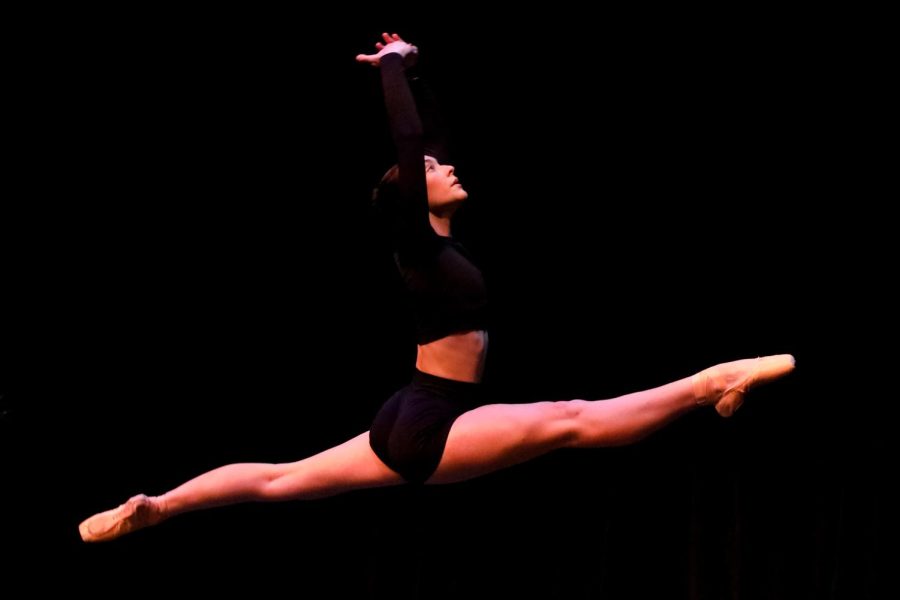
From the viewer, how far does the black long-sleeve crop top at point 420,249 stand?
109 inches

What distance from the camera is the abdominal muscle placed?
117 inches

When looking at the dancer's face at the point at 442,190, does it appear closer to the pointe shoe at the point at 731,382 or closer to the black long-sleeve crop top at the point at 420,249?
the black long-sleeve crop top at the point at 420,249

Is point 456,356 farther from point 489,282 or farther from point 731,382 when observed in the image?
point 489,282

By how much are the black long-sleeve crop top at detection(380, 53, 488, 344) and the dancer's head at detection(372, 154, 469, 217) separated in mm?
37

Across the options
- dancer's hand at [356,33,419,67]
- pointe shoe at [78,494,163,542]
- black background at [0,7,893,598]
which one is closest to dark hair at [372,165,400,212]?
dancer's hand at [356,33,419,67]

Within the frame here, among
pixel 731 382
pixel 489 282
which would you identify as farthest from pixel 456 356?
pixel 489 282

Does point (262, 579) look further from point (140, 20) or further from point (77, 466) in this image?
point (140, 20)

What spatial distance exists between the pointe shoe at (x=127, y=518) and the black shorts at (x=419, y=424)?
2.14 feet

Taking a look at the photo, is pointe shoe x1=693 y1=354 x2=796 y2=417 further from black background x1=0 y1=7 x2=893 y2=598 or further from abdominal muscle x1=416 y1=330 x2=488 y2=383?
black background x1=0 y1=7 x2=893 y2=598

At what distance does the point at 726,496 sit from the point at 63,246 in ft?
8.70

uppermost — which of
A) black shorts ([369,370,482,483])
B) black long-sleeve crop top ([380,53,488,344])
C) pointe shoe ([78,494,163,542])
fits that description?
black long-sleeve crop top ([380,53,488,344])

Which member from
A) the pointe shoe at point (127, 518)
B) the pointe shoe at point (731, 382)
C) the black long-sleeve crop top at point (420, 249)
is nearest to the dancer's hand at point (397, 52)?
the black long-sleeve crop top at point (420, 249)

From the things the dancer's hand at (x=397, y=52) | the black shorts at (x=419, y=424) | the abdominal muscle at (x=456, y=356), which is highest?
the dancer's hand at (x=397, y=52)

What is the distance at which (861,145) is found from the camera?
3.98 meters
